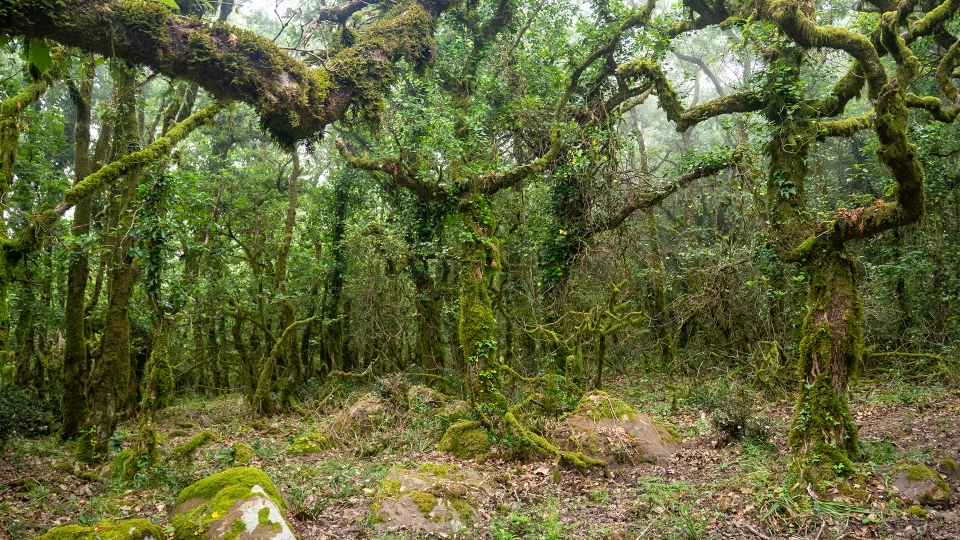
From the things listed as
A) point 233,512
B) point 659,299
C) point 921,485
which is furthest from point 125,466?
point 659,299

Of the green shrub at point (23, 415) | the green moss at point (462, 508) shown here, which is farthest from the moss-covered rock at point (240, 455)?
the green shrub at point (23, 415)

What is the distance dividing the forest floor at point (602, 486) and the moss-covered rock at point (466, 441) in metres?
0.19

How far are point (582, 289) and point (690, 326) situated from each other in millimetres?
3604

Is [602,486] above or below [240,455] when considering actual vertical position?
below

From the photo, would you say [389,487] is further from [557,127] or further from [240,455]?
[557,127]

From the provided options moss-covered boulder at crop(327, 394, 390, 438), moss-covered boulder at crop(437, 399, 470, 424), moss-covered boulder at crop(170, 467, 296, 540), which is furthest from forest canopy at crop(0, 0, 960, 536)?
moss-covered boulder at crop(170, 467, 296, 540)

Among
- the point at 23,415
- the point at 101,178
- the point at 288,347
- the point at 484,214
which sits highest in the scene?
the point at 101,178

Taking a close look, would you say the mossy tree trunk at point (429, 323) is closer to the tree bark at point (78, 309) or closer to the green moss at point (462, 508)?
the tree bark at point (78, 309)

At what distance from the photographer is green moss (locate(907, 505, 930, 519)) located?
202 inches

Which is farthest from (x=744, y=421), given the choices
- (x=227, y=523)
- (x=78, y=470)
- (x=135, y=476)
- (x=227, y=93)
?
(x=78, y=470)

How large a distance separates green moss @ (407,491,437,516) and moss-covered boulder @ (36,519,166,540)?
8.04 feet

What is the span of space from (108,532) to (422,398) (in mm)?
6441

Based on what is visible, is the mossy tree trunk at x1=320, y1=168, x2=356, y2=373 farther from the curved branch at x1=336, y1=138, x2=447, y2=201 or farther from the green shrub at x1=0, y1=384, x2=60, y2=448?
the green shrub at x1=0, y1=384, x2=60, y2=448

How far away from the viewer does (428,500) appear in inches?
238
